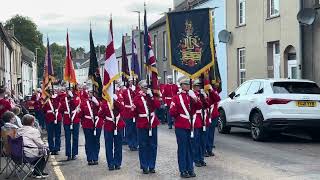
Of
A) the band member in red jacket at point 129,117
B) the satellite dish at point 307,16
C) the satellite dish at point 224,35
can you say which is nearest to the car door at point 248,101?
the band member in red jacket at point 129,117

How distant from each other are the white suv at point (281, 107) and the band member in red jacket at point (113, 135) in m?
5.00

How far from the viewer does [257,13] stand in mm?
23109

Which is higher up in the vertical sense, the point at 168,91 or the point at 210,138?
the point at 168,91

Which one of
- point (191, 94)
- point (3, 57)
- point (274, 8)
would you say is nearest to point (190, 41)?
point (191, 94)

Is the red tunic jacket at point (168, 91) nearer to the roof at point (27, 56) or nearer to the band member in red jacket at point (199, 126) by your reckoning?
the band member in red jacket at point (199, 126)

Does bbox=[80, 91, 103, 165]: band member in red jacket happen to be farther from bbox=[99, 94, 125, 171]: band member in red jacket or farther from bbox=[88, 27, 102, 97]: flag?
bbox=[99, 94, 125, 171]: band member in red jacket

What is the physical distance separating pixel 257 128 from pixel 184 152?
5.72 metres

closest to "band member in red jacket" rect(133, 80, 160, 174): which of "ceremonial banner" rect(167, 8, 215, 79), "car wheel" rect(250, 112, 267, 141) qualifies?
"ceremonial banner" rect(167, 8, 215, 79)

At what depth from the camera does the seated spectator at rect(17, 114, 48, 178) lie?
9.54 m

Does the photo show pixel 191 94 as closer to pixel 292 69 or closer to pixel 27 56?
pixel 292 69

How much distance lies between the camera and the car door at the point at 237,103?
1579 centimetres

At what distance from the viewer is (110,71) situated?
10.9 meters

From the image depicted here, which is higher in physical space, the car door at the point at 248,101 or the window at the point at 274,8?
the window at the point at 274,8

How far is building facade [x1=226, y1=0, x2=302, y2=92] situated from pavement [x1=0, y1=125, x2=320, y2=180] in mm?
6629
